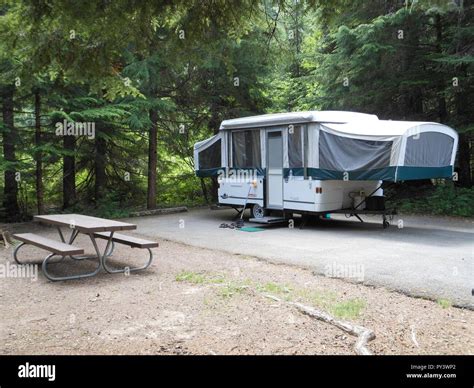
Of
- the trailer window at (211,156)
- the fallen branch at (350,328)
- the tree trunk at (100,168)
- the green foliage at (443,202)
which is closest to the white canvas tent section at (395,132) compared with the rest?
the green foliage at (443,202)

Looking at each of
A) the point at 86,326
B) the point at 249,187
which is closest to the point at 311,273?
the point at 86,326

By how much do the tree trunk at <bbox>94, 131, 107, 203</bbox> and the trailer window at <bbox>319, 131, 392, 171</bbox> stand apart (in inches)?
289

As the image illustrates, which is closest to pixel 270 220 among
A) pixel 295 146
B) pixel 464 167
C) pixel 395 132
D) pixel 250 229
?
pixel 250 229

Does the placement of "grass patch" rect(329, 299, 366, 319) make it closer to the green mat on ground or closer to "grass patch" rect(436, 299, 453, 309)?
"grass patch" rect(436, 299, 453, 309)

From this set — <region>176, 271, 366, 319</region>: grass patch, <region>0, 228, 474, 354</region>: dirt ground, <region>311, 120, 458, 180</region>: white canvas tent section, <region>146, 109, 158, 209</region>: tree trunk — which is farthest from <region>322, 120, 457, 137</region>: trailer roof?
<region>146, 109, 158, 209</region>: tree trunk

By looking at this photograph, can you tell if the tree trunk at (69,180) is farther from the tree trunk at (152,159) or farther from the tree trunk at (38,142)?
the tree trunk at (152,159)

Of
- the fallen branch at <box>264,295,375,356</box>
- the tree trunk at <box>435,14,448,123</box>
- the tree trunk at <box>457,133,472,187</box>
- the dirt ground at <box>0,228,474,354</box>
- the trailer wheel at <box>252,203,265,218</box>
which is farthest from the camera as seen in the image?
the tree trunk at <box>457,133,472,187</box>

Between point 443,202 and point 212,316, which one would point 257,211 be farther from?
point 212,316

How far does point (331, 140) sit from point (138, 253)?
483 centimetres

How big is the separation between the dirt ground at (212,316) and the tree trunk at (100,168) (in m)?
8.20

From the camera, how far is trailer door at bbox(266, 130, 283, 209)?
11492mm

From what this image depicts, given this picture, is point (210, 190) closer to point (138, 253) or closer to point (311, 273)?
point (138, 253)

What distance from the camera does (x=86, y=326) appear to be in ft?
15.1

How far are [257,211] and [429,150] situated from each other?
439 cm
